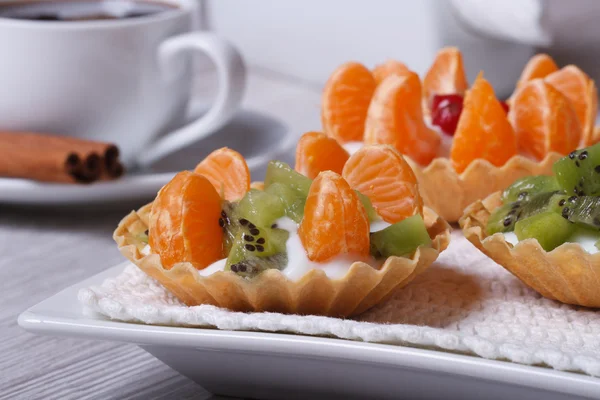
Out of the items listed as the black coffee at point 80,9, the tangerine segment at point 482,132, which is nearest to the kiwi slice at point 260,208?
the tangerine segment at point 482,132

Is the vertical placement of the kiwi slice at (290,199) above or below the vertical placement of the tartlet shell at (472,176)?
above

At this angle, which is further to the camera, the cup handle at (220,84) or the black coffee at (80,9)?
the black coffee at (80,9)

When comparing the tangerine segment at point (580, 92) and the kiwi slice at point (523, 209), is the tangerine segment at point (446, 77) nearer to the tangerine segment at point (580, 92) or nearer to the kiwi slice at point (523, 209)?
the tangerine segment at point (580, 92)

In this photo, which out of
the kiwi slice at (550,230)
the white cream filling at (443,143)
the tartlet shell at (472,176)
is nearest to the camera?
the kiwi slice at (550,230)

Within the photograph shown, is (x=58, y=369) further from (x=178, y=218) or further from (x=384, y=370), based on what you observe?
(x=384, y=370)

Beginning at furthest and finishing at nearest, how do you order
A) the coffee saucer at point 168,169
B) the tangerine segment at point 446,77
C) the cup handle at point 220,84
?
the cup handle at point 220,84, the tangerine segment at point 446,77, the coffee saucer at point 168,169

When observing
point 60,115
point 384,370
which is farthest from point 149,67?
point 384,370

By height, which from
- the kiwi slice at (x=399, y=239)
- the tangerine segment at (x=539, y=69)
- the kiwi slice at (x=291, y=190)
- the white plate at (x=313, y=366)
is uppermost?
the tangerine segment at (x=539, y=69)

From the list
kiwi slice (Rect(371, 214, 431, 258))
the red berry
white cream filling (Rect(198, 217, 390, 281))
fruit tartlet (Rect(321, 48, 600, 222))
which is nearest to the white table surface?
white cream filling (Rect(198, 217, 390, 281))
